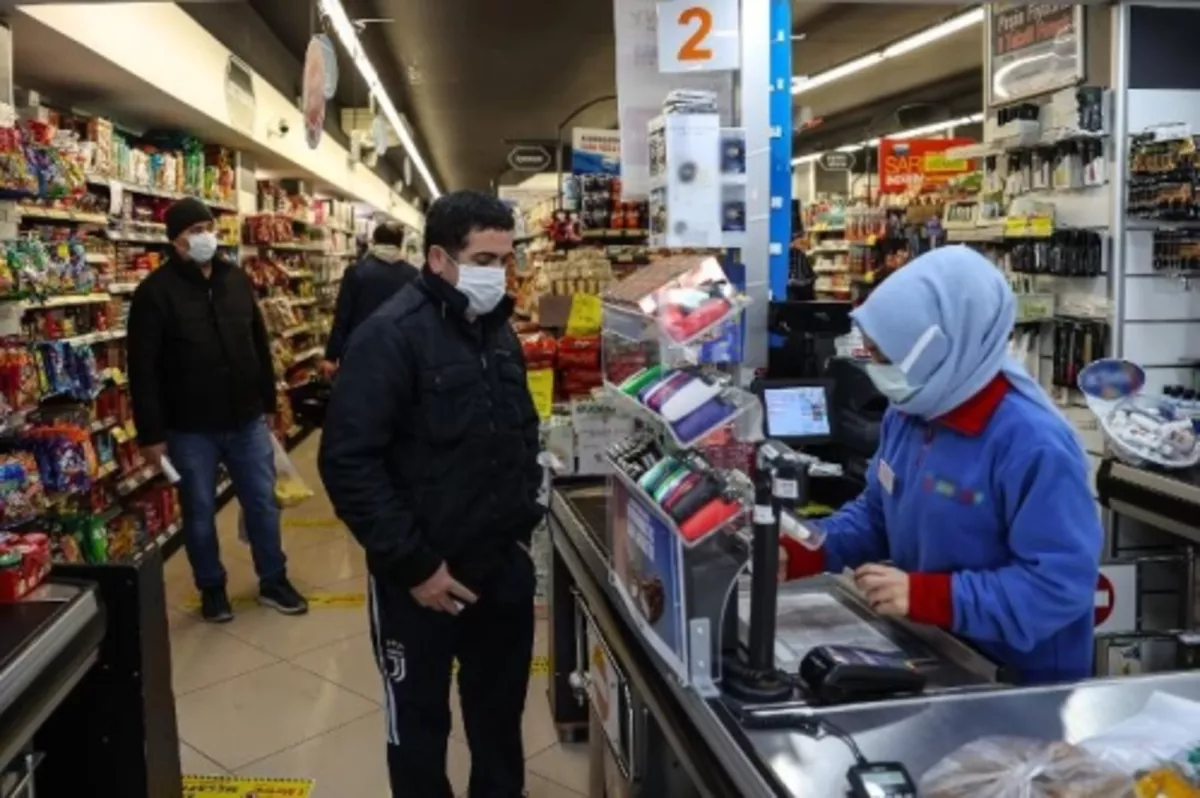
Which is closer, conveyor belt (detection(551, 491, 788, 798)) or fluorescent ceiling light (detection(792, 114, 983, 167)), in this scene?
Answer: conveyor belt (detection(551, 491, 788, 798))

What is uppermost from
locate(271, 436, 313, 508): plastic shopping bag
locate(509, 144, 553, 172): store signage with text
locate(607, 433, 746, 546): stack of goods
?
locate(509, 144, 553, 172): store signage with text

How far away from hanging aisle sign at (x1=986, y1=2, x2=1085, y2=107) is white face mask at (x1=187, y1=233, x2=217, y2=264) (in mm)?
3883

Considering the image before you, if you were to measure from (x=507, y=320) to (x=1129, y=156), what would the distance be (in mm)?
3355

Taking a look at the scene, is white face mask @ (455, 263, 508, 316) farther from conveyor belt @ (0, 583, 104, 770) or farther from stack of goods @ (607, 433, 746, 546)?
conveyor belt @ (0, 583, 104, 770)

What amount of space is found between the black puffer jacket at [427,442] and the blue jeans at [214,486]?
2.87m

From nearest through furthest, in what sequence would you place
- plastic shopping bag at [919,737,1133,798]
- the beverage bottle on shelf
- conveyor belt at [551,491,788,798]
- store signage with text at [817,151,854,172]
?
plastic shopping bag at [919,737,1133,798] < conveyor belt at [551,491,788,798] < the beverage bottle on shelf < store signage with text at [817,151,854,172]

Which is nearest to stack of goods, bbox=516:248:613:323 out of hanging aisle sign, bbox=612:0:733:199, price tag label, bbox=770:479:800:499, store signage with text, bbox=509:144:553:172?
hanging aisle sign, bbox=612:0:733:199

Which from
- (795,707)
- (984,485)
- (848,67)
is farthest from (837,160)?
(795,707)

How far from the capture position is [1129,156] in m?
4.84

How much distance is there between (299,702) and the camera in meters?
4.40

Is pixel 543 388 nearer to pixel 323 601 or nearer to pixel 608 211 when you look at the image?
pixel 323 601

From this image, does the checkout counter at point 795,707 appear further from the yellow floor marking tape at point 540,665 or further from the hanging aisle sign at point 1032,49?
the hanging aisle sign at point 1032,49

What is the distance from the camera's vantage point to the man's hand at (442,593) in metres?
2.61

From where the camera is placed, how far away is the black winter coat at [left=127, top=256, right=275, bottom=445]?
500 centimetres
